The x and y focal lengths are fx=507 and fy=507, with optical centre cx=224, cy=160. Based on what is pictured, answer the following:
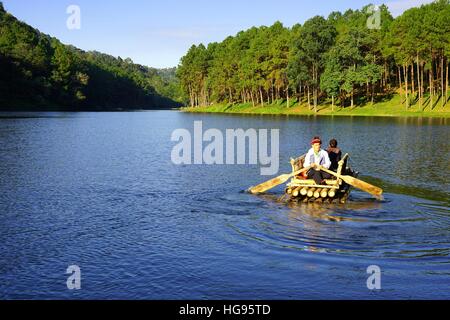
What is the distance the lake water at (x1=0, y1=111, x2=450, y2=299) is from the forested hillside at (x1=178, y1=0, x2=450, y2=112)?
6614 cm

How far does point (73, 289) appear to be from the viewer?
44.2ft

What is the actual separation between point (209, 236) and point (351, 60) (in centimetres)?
9851

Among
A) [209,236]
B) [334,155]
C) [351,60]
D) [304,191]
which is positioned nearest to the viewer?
[209,236]

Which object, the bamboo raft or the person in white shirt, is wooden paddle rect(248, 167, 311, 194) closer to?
the bamboo raft

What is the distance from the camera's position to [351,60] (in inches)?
4331

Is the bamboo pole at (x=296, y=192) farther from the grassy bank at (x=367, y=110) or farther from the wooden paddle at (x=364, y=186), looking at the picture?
the grassy bank at (x=367, y=110)

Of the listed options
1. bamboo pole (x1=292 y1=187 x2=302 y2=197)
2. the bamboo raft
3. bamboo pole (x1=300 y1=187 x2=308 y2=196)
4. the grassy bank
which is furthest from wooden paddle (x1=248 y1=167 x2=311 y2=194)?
the grassy bank

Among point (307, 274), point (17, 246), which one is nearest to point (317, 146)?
point (307, 274)
